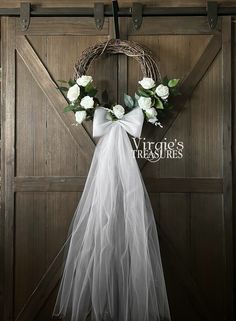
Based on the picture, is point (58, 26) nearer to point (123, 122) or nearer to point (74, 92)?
point (74, 92)

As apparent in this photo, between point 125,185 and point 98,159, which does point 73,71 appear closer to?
point 98,159

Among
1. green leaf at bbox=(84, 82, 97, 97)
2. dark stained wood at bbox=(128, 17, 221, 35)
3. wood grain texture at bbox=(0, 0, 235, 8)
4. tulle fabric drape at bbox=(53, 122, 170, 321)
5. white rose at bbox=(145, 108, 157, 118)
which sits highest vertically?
wood grain texture at bbox=(0, 0, 235, 8)

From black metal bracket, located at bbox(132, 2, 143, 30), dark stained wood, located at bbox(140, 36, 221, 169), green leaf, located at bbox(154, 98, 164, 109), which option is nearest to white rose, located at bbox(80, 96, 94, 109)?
green leaf, located at bbox(154, 98, 164, 109)

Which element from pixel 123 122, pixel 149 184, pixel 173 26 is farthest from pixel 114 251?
pixel 173 26

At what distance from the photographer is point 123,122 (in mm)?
1980

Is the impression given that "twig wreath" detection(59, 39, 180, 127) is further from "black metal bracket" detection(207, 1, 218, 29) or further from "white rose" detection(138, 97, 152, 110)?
"black metal bracket" detection(207, 1, 218, 29)

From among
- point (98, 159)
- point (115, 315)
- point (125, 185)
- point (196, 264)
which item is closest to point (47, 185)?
point (98, 159)

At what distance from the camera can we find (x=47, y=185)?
6.95 feet

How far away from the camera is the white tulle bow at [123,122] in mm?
1957

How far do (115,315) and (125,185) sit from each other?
2.47ft

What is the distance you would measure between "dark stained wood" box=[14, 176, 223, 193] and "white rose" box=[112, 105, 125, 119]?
45 centimetres

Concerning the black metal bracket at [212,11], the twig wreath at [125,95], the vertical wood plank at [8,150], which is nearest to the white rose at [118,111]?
the twig wreath at [125,95]

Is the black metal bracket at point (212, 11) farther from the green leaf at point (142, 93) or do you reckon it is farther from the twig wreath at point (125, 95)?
the green leaf at point (142, 93)

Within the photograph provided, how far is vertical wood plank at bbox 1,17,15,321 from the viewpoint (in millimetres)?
2119
